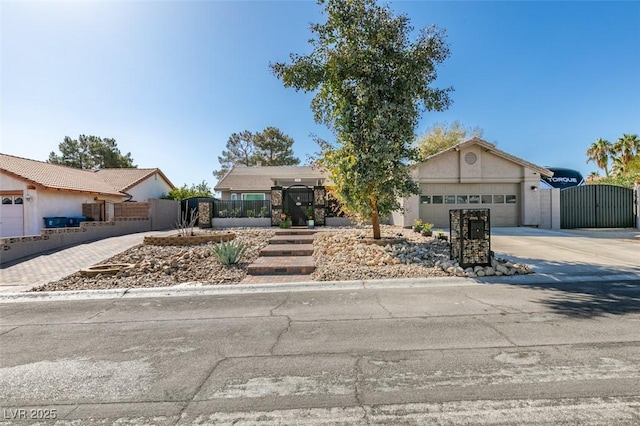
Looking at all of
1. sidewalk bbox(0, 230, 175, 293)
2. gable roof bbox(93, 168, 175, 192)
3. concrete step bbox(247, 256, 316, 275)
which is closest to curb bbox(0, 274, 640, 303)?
concrete step bbox(247, 256, 316, 275)

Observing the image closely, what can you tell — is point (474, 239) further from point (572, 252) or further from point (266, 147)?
point (266, 147)

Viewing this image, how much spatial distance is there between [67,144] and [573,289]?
52539 millimetres

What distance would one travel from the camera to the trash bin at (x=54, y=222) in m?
17.1

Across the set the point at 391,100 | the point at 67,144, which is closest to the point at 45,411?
the point at 391,100

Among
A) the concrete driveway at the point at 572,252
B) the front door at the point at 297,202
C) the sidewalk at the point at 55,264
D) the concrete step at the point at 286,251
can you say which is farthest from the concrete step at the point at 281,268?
the front door at the point at 297,202

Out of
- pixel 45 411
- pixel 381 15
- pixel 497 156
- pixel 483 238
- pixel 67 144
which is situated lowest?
pixel 45 411

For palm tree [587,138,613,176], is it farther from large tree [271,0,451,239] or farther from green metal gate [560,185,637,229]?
large tree [271,0,451,239]

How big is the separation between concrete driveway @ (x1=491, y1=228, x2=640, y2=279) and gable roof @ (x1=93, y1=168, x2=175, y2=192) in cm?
2648

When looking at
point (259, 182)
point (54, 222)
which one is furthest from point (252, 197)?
point (54, 222)

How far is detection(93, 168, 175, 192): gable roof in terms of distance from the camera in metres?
26.6

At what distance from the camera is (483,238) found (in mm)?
8695

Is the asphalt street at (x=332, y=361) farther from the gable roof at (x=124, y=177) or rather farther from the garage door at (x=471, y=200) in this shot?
the gable roof at (x=124, y=177)

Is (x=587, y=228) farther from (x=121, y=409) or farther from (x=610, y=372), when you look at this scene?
(x=121, y=409)

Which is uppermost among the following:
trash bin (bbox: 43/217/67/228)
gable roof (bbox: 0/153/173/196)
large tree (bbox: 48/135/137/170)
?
large tree (bbox: 48/135/137/170)
